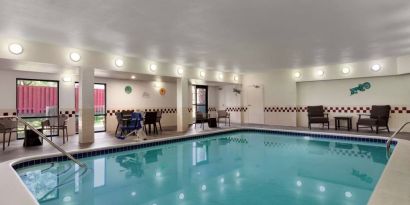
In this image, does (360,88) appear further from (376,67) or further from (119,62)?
(119,62)

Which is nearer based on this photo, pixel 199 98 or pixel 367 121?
pixel 367 121

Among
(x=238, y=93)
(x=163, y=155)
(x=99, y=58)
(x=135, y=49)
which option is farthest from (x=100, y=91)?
(x=238, y=93)

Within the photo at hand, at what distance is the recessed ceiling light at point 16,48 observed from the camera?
4.53 meters

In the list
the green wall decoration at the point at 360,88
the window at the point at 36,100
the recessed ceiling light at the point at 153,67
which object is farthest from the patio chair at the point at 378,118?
the window at the point at 36,100

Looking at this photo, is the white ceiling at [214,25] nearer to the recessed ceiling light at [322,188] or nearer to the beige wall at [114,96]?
the recessed ceiling light at [322,188]

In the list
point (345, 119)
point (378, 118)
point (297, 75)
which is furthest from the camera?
point (297, 75)

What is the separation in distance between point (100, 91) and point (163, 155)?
14.6 ft

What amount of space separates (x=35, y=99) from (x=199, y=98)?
262 inches

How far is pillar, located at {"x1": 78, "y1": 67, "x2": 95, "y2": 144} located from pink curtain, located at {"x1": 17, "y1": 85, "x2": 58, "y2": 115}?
7.65 ft

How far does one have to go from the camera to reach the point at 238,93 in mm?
11258

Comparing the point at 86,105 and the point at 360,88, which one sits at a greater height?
the point at 360,88

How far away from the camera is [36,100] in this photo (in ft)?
22.8

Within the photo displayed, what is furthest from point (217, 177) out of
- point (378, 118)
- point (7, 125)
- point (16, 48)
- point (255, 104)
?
point (255, 104)

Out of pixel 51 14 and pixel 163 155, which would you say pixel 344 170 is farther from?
pixel 51 14
